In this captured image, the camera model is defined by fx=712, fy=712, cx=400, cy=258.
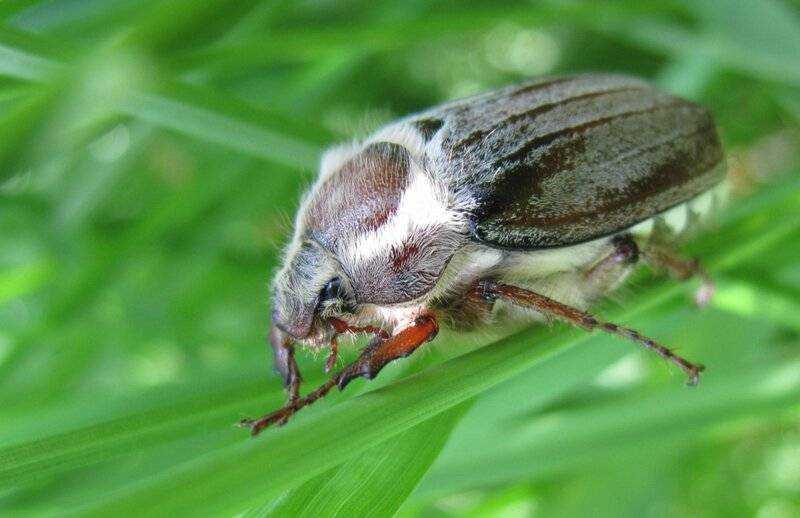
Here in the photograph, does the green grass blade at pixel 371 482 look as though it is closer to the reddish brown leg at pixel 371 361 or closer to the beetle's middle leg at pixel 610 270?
the reddish brown leg at pixel 371 361

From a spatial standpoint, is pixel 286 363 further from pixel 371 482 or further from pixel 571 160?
pixel 571 160

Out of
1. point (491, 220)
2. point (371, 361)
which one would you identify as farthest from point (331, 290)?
point (491, 220)

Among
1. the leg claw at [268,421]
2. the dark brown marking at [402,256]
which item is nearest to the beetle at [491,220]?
the dark brown marking at [402,256]

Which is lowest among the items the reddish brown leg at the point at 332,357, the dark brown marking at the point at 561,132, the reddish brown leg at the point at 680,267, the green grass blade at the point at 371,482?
the reddish brown leg at the point at 680,267

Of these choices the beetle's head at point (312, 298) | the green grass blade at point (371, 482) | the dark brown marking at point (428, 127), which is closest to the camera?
the green grass blade at point (371, 482)

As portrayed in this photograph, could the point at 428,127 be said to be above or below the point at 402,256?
above

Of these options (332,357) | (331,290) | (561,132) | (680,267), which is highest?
(561,132)

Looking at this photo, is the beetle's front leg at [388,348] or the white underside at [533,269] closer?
the beetle's front leg at [388,348]
